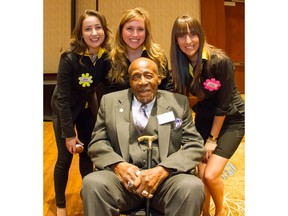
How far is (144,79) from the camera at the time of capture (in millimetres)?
2355

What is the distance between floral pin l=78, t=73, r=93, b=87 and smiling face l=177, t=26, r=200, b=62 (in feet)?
2.09

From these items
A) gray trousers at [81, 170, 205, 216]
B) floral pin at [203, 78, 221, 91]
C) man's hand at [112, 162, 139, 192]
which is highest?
floral pin at [203, 78, 221, 91]

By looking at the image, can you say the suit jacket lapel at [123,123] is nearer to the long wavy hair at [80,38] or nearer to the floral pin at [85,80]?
the floral pin at [85,80]

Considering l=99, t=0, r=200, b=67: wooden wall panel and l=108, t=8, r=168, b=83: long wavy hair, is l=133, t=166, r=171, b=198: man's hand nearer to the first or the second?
l=108, t=8, r=168, b=83: long wavy hair

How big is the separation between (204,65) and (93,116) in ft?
3.15

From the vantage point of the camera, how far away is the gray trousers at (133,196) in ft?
6.63

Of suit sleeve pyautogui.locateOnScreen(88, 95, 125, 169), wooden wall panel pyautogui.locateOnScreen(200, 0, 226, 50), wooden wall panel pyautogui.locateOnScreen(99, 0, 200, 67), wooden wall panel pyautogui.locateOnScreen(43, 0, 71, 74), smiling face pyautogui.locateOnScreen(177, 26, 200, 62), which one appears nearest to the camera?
suit sleeve pyautogui.locateOnScreen(88, 95, 125, 169)

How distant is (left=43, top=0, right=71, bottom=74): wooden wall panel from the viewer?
7703mm

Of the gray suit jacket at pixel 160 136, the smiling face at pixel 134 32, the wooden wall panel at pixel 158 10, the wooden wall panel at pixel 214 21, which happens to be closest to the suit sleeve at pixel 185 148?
the gray suit jacket at pixel 160 136

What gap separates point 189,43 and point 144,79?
15.2 inches

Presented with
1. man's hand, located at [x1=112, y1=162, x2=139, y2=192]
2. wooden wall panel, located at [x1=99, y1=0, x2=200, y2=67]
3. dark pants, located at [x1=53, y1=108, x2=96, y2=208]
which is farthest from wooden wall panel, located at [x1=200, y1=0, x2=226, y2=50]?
man's hand, located at [x1=112, y1=162, x2=139, y2=192]
